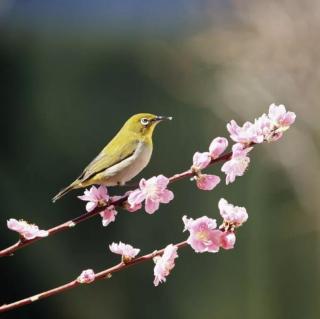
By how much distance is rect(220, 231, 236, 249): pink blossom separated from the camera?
0.87m

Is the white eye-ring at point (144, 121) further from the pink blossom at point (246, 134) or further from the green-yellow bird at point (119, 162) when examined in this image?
the pink blossom at point (246, 134)

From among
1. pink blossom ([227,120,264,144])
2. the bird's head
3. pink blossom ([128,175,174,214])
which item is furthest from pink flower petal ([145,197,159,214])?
the bird's head

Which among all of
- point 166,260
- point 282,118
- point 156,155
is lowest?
point 166,260

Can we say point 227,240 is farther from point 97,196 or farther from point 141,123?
point 141,123

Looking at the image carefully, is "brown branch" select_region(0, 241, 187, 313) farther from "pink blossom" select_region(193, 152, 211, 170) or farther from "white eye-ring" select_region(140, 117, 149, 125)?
"white eye-ring" select_region(140, 117, 149, 125)

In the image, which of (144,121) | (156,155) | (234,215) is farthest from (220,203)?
(156,155)

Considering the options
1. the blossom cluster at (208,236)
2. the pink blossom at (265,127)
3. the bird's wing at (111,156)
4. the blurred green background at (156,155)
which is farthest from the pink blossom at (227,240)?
the blurred green background at (156,155)

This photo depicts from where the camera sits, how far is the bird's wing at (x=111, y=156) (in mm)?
1041

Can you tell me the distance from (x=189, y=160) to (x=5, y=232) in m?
0.93

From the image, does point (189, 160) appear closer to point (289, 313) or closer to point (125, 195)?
point (289, 313)

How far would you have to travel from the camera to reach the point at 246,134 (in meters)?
0.87

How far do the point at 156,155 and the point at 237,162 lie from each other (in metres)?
2.86

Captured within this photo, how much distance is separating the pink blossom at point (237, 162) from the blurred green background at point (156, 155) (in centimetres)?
259

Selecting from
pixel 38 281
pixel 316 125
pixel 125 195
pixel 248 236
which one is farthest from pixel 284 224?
pixel 125 195
